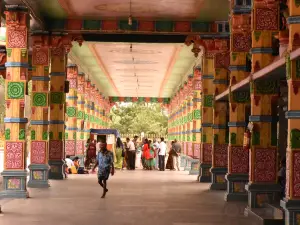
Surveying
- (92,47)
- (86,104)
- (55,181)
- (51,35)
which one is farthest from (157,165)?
(51,35)

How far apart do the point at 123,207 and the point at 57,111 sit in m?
7.63

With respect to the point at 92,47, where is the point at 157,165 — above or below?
below

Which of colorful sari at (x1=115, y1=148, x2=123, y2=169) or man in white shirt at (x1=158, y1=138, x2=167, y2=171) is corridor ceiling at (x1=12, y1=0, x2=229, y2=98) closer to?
man in white shirt at (x1=158, y1=138, x2=167, y2=171)

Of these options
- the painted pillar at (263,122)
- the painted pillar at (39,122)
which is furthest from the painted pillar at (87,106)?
the painted pillar at (263,122)

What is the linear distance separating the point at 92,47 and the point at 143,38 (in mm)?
4557

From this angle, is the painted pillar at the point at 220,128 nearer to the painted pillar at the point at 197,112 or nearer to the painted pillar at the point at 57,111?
the painted pillar at the point at 57,111

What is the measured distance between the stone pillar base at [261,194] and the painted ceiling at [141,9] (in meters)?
5.99

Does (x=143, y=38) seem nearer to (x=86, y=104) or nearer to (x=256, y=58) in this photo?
(x=256, y=58)

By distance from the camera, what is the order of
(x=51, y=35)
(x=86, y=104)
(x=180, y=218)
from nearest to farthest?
(x=180, y=218) < (x=51, y=35) < (x=86, y=104)

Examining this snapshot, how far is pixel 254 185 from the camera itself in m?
11.8

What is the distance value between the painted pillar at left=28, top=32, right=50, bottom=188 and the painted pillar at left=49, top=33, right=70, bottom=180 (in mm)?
1803

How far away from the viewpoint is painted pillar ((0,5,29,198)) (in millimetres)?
14422

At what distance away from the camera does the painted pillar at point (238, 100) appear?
1409 centimetres

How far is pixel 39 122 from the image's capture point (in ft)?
58.0
